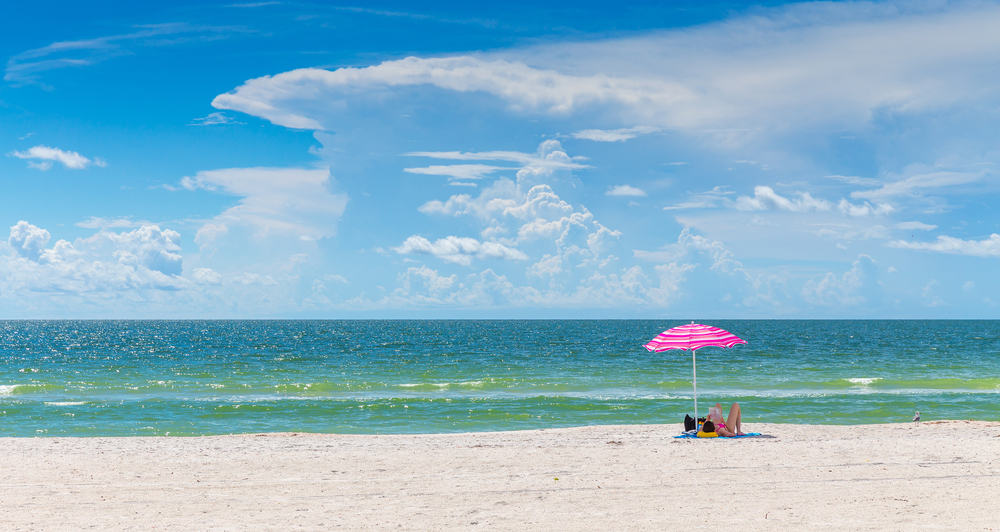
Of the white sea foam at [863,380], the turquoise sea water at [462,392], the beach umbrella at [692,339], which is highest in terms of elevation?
the beach umbrella at [692,339]

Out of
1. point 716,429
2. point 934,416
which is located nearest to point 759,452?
point 716,429

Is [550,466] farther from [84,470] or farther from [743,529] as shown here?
[84,470]

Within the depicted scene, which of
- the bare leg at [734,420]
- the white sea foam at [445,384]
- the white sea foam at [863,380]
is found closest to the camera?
the bare leg at [734,420]

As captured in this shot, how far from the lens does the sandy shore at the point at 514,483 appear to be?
1071 centimetres

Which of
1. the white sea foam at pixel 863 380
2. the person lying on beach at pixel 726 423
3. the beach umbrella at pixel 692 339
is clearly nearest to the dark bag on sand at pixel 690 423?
the person lying on beach at pixel 726 423

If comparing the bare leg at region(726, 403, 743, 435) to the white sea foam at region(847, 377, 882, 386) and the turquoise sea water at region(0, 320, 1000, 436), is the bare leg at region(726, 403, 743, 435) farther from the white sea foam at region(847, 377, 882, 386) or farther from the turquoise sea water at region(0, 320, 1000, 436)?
the white sea foam at region(847, 377, 882, 386)

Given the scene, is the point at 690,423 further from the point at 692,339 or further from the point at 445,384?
the point at 445,384

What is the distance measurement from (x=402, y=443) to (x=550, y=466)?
609cm

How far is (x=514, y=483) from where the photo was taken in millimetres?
13398

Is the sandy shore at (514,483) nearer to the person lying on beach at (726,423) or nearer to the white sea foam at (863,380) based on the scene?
the person lying on beach at (726,423)

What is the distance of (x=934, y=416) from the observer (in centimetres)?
2728

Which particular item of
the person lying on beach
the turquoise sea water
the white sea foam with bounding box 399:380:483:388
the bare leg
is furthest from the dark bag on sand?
the white sea foam with bounding box 399:380:483:388

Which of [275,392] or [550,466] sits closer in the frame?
[550,466]

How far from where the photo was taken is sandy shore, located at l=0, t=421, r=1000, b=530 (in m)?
10.7
